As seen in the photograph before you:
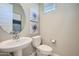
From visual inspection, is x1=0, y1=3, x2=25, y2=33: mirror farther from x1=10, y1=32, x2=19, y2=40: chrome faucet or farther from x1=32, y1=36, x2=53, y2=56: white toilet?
x1=32, y1=36, x2=53, y2=56: white toilet

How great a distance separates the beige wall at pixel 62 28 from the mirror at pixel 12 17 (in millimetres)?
309

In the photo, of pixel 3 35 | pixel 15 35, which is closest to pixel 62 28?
pixel 15 35

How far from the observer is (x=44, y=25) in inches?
64.5

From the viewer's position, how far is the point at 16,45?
1491 mm

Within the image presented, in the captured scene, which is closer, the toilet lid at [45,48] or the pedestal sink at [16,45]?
the pedestal sink at [16,45]

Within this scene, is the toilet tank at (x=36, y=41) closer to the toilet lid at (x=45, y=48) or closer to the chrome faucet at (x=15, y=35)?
the toilet lid at (x=45, y=48)

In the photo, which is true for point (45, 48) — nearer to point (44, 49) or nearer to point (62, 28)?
point (44, 49)

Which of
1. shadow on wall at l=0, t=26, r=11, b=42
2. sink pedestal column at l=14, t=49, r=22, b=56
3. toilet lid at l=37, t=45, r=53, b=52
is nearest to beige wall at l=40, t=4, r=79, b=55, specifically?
toilet lid at l=37, t=45, r=53, b=52

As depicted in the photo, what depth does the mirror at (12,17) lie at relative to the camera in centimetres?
151

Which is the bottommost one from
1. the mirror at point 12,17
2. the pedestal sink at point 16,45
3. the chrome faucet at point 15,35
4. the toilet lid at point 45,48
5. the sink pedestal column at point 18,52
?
the sink pedestal column at point 18,52

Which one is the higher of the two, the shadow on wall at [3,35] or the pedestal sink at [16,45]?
the shadow on wall at [3,35]

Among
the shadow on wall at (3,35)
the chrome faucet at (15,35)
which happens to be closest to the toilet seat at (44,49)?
the chrome faucet at (15,35)

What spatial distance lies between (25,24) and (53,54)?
2.00 feet

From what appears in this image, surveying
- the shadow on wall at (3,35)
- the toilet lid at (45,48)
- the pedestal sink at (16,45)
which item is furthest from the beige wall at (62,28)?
the shadow on wall at (3,35)
